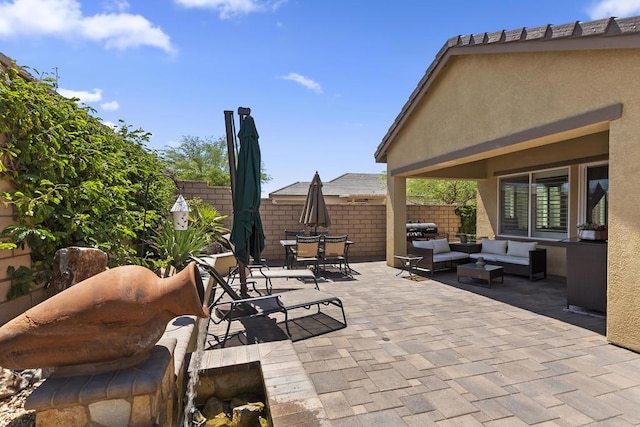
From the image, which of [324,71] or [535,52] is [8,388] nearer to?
[535,52]

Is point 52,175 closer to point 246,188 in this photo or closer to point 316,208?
point 246,188

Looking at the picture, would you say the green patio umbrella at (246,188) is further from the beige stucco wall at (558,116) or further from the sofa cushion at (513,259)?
the sofa cushion at (513,259)

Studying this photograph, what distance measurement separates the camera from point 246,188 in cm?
463

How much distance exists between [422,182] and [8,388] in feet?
65.3

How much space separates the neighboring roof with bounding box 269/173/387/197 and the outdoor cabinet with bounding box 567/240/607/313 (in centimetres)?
1951

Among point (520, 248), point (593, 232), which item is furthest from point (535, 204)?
point (593, 232)

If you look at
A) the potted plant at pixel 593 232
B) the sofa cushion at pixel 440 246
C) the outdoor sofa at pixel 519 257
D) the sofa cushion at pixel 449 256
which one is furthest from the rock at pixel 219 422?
the sofa cushion at pixel 440 246

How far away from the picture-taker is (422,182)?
20031 mm

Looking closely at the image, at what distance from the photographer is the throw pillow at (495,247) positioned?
8.65 metres

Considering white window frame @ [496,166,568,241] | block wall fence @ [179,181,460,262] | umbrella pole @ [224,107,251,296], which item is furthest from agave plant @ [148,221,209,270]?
white window frame @ [496,166,568,241]

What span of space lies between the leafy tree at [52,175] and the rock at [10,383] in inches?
34.0

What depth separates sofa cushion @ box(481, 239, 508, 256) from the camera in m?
8.65

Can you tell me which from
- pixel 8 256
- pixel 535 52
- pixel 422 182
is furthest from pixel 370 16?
pixel 422 182

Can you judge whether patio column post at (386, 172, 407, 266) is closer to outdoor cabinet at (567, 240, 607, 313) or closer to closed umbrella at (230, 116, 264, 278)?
outdoor cabinet at (567, 240, 607, 313)
